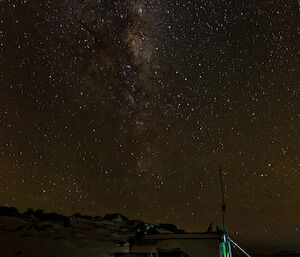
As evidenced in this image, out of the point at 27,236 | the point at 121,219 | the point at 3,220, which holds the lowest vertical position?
the point at 27,236

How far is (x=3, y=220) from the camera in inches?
1724

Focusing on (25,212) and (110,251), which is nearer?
(110,251)

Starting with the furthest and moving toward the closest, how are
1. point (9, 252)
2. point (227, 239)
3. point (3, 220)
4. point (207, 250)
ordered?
point (3, 220), point (9, 252), point (207, 250), point (227, 239)

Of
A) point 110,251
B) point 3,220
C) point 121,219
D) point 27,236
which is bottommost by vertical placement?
point 110,251

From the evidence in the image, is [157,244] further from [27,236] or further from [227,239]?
[27,236]

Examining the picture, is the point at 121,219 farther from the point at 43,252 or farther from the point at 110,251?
the point at 110,251

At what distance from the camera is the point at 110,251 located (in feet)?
64.1

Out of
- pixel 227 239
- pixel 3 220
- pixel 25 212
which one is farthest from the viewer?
pixel 25 212

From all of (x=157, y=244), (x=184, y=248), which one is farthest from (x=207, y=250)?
(x=157, y=244)

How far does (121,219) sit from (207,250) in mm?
60850

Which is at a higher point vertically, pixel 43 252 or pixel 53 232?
pixel 53 232

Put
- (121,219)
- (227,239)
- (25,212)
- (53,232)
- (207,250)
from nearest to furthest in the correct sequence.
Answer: (227,239) < (207,250) < (53,232) < (25,212) < (121,219)

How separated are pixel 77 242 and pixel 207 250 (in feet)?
60.9

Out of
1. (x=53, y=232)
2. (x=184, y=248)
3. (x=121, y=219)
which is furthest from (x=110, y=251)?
(x=121, y=219)
